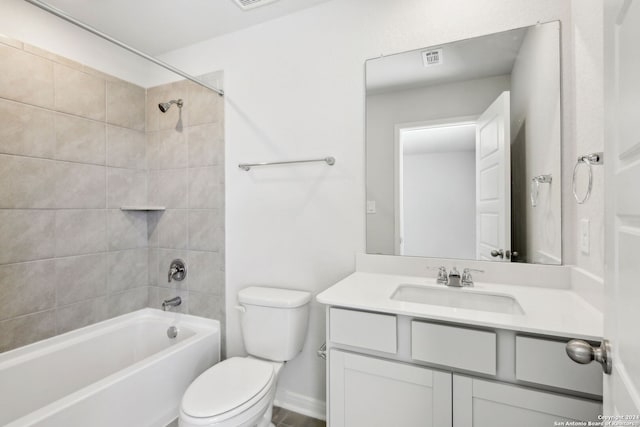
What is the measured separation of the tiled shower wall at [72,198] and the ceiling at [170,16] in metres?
0.32

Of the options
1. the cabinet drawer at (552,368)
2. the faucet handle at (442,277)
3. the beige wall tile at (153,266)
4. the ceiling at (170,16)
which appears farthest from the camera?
the beige wall tile at (153,266)

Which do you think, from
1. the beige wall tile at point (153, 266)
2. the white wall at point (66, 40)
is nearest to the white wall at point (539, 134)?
the beige wall tile at point (153, 266)

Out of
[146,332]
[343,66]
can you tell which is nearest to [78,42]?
[343,66]

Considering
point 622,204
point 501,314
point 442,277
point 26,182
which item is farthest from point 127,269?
point 622,204

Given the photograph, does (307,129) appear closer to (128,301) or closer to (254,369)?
(254,369)

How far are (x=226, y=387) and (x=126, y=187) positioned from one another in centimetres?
166

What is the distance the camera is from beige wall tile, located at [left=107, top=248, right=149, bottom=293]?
2.14 metres

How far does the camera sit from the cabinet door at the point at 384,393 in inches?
41.3

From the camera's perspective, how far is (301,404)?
184 cm

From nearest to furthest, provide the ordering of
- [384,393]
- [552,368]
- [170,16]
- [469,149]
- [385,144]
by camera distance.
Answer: [552,368] → [384,393] → [469,149] → [385,144] → [170,16]

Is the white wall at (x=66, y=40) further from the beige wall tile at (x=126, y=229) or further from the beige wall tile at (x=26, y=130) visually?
the beige wall tile at (x=126, y=229)

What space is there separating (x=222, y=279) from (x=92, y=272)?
2.82 ft

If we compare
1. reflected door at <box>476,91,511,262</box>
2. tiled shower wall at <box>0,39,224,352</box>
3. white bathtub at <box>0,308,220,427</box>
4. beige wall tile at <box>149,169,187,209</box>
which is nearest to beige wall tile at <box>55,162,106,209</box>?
tiled shower wall at <box>0,39,224,352</box>

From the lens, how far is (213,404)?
4.11 feet
